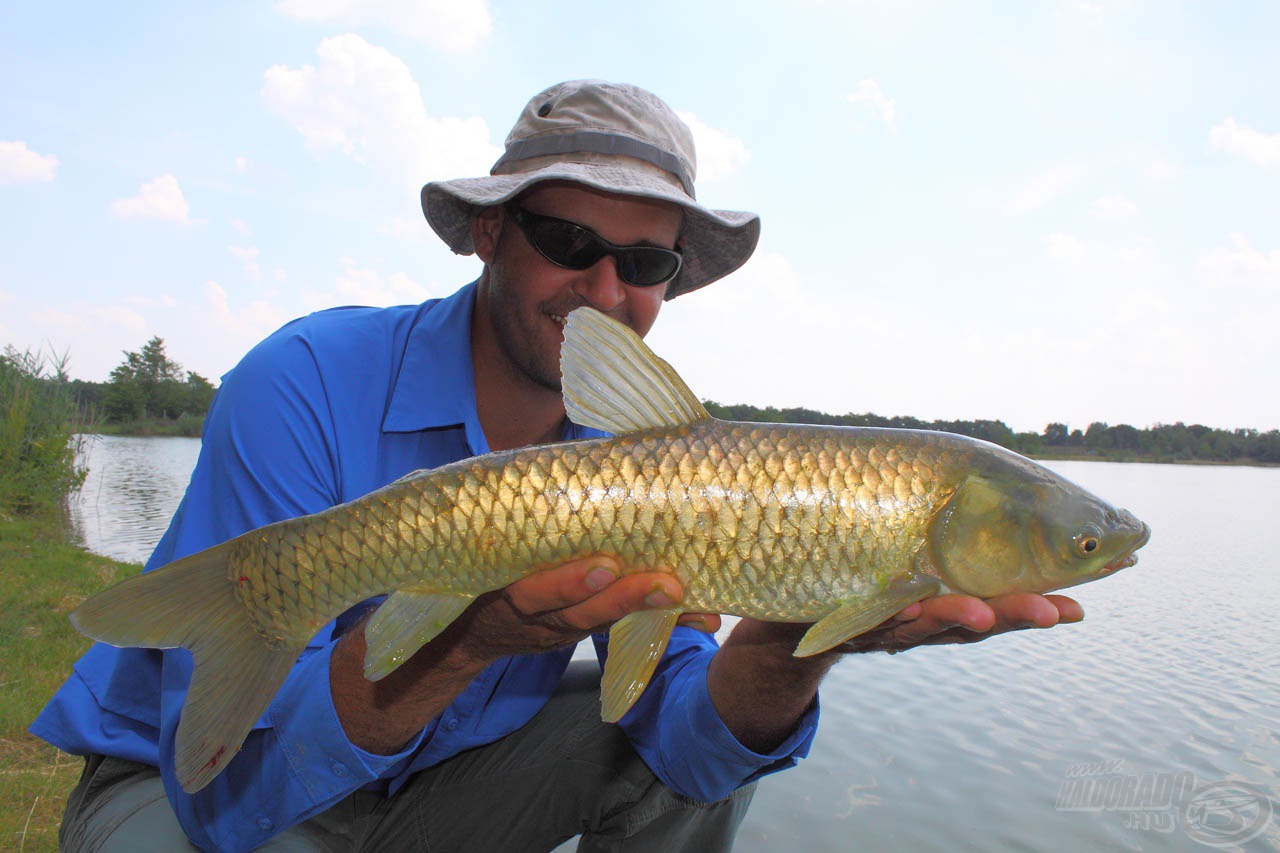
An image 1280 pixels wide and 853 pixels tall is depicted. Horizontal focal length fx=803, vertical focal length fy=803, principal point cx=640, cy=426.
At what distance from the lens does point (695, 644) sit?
261cm

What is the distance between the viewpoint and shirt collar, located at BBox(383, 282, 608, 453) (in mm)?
2213

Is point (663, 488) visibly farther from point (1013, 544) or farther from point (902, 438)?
point (1013, 544)

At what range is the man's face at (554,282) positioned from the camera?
2.50 metres

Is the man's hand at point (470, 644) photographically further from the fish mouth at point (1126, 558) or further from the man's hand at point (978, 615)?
the fish mouth at point (1126, 558)

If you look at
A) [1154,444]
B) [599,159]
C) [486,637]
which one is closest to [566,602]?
[486,637]

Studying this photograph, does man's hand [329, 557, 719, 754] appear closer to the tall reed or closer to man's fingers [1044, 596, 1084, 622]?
A: man's fingers [1044, 596, 1084, 622]

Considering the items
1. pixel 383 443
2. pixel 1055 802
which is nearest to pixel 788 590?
pixel 383 443

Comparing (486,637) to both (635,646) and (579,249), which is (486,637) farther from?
(579,249)

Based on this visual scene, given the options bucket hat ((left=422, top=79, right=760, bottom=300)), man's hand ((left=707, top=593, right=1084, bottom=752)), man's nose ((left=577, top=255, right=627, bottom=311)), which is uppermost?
bucket hat ((left=422, top=79, right=760, bottom=300))

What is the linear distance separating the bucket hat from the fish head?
1.33 metres

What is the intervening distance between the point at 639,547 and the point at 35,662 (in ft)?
16.4

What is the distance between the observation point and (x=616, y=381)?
1573 millimetres

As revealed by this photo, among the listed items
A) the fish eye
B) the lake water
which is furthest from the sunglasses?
the lake water

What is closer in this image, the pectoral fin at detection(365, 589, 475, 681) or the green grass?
the pectoral fin at detection(365, 589, 475, 681)
